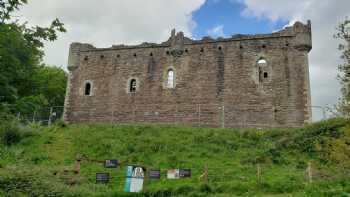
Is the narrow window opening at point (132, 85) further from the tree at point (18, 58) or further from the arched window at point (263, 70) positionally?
the tree at point (18, 58)

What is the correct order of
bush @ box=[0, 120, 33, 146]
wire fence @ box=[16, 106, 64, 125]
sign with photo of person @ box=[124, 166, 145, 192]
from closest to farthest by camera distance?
1. sign with photo of person @ box=[124, 166, 145, 192]
2. bush @ box=[0, 120, 33, 146]
3. wire fence @ box=[16, 106, 64, 125]

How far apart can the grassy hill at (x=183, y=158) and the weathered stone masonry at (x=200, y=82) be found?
2.84 m

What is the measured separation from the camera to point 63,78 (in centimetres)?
3928

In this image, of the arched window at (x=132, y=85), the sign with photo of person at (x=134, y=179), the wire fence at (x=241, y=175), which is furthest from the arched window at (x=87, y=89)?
the sign with photo of person at (x=134, y=179)

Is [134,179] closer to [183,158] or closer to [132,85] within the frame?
[183,158]

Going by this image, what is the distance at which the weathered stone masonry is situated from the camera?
2262cm

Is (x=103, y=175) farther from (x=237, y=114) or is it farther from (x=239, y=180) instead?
(x=237, y=114)

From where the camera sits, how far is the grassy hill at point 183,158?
11312 millimetres

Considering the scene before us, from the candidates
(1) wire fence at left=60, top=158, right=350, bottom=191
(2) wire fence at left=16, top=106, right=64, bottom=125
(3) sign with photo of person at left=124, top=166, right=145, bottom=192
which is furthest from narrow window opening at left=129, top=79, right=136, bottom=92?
(3) sign with photo of person at left=124, top=166, right=145, bottom=192

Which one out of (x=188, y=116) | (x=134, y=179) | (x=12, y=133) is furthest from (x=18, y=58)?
(x=188, y=116)

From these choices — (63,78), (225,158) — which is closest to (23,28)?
(225,158)

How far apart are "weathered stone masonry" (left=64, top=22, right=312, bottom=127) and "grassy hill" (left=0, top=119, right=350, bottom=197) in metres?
2.84

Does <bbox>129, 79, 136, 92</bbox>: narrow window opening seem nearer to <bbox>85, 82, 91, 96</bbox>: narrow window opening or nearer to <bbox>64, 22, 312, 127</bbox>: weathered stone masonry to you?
<bbox>64, 22, 312, 127</bbox>: weathered stone masonry

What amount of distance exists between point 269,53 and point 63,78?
77.8 ft
